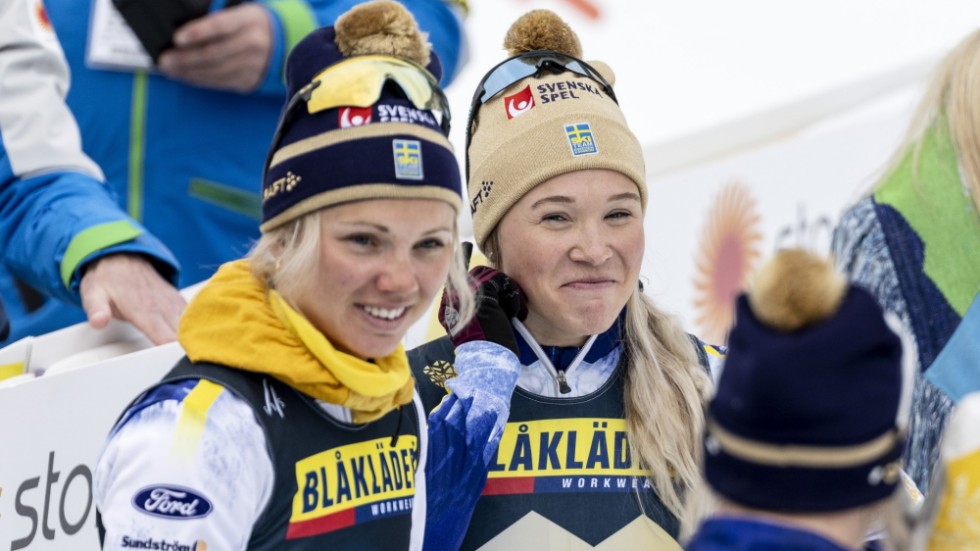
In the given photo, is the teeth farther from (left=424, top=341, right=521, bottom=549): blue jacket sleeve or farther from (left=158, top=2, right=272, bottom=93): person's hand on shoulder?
(left=158, top=2, right=272, bottom=93): person's hand on shoulder

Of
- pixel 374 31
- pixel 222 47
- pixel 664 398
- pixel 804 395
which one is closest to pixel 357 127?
pixel 374 31

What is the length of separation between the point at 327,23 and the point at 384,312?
1.75m

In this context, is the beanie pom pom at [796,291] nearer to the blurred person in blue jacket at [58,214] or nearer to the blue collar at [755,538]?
the blue collar at [755,538]

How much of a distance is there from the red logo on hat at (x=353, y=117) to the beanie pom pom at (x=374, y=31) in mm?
128

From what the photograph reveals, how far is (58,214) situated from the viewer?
3.11 m

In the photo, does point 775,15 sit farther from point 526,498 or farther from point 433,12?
point 526,498

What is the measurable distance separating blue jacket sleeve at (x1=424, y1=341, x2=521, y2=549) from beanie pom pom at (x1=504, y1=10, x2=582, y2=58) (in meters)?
0.68

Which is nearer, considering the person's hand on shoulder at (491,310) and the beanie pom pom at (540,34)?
the person's hand on shoulder at (491,310)

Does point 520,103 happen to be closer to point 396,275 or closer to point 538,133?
point 538,133

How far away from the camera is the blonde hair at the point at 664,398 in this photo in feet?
8.48

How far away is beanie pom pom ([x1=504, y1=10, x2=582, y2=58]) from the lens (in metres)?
2.86

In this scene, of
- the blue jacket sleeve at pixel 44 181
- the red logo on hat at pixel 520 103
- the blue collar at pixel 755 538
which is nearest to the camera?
the blue collar at pixel 755 538

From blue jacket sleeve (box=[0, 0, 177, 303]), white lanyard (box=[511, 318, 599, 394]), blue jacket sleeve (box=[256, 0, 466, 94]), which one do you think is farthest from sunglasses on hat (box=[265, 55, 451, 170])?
blue jacket sleeve (box=[256, 0, 466, 94])

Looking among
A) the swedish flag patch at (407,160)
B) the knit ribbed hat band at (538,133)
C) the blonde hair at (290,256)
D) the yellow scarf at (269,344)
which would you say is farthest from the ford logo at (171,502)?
the knit ribbed hat band at (538,133)
